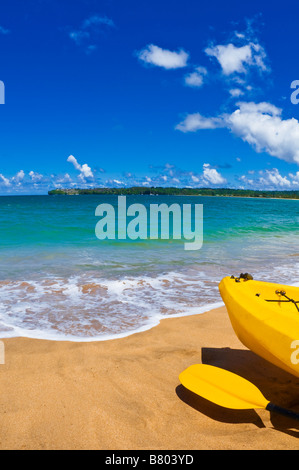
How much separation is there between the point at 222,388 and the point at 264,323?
2.71 ft

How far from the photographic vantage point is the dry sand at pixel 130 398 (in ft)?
9.34

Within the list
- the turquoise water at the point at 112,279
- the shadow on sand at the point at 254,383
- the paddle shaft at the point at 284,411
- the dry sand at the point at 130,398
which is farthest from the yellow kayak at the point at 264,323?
the turquoise water at the point at 112,279

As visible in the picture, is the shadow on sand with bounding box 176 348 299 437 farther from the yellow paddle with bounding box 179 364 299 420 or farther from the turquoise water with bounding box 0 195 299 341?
the turquoise water with bounding box 0 195 299 341

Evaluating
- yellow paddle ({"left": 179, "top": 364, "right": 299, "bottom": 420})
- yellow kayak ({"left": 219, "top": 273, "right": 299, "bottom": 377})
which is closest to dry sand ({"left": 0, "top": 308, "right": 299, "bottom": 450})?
yellow paddle ({"left": 179, "top": 364, "right": 299, "bottom": 420})

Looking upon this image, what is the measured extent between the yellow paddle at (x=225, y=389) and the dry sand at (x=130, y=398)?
0.21 m

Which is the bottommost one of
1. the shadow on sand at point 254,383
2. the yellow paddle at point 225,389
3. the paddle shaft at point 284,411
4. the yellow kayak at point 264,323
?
the shadow on sand at point 254,383

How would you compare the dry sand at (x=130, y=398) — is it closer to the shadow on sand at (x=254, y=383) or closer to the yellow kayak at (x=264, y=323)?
the shadow on sand at (x=254, y=383)

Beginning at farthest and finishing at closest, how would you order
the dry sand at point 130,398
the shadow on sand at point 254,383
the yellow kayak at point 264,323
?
the shadow on sand at point 254,383 < the yellow kayak at point 264,323 < the dry sand at point 130,398

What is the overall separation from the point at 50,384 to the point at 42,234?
15.5 meters

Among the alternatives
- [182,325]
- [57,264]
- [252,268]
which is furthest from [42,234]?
[182,325]

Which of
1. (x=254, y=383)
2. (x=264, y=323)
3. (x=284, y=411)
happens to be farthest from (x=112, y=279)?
(x=284, y=411)

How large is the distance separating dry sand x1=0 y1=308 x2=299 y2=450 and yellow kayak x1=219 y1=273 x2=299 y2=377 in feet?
2.14

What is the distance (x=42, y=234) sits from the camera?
1823 centimetres
